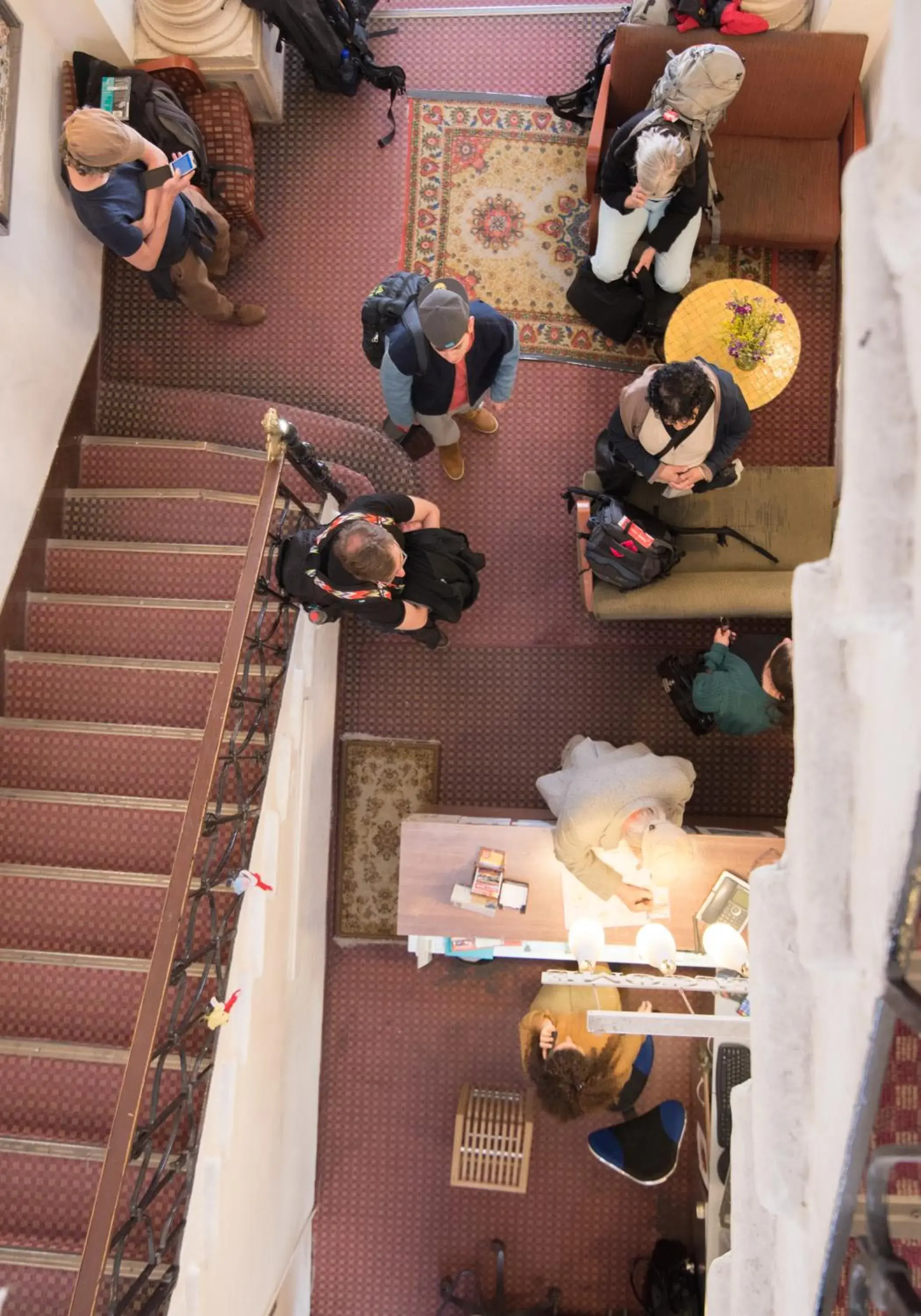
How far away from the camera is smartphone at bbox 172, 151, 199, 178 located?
12.2 ft

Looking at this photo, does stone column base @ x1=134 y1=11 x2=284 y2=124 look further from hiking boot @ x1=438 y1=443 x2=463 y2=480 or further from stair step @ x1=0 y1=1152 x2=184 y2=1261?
stair step @ x1=0 y1=1152 x2=184 y2=1261

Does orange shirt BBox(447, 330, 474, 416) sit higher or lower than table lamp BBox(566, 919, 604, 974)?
higher

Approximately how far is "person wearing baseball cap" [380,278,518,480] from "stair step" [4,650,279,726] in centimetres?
154

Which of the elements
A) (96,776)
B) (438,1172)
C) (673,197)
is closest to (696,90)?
(673,197)

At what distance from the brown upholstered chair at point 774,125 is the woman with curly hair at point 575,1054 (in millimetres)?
3940

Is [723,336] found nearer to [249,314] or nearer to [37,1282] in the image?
[249,314]

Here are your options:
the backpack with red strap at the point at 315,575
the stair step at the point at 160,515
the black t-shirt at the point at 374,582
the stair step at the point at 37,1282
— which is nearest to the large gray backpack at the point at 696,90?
the black t-shirt at the point at 374,582

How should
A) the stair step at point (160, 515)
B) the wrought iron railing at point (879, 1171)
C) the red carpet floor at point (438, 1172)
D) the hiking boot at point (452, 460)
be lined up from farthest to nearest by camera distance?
the hiking boot at point (452, 460)
the red carpet floor at point (438, 1172)
the stair step at point (160, 515)
the wrought iron railing at point (879, 1171)

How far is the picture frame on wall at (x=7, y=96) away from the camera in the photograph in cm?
350

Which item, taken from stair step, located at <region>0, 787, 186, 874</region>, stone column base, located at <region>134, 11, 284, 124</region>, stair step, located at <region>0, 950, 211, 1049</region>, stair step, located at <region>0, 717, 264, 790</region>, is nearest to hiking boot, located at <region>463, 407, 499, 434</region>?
stone column base, located at <region>134, 11, 284, 124</region>

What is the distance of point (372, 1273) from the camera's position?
14.5 feet

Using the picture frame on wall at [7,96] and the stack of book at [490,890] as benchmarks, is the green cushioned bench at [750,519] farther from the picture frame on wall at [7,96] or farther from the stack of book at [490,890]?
the picture frame on wall at [7,96]

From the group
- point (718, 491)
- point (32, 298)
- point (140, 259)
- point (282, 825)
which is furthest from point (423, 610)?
point (32, 298)

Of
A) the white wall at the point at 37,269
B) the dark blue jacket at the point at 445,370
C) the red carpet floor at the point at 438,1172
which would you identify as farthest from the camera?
the red carpet floor at the point at 438,1172
